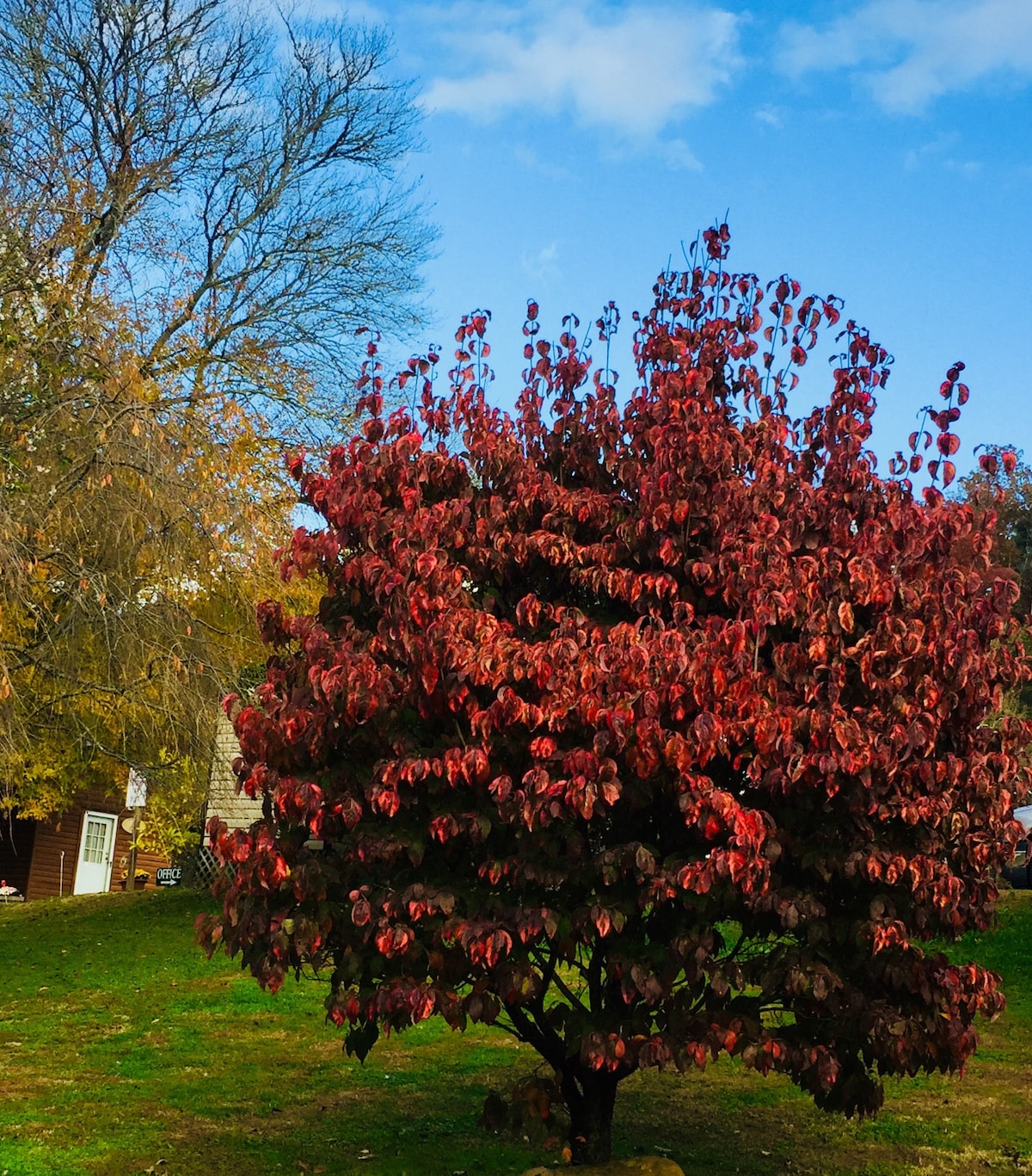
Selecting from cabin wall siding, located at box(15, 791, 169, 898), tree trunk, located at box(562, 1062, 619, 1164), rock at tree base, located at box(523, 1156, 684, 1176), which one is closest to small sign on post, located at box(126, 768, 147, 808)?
cabin wall siding, located at box(15, 791, 169, 898)

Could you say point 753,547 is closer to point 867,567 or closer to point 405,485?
point 867,567

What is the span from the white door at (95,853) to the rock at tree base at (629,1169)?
28886 mm

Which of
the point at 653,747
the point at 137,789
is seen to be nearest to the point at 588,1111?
the point at 653,747

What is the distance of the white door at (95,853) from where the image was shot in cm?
3362

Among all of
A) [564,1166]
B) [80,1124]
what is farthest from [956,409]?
[80,1124]

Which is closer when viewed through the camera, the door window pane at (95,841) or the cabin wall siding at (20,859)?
the cabin wall siding at (20,859)

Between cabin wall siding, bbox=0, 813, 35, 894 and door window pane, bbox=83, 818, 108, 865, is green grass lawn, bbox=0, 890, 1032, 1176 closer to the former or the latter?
cabin wall siding, bbox=0, 813, 35, 894

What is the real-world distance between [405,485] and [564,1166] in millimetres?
3702

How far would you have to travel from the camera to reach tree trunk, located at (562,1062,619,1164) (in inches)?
287

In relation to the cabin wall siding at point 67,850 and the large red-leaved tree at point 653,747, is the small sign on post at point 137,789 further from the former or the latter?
the large red-leaved tree at point 653,747

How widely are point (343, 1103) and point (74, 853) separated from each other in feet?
85.9

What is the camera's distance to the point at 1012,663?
21.2ft

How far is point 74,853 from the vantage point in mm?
33594

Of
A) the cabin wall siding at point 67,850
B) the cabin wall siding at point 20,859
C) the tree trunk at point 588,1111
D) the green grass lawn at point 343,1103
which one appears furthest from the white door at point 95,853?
the tree trunk at point 588,1111
